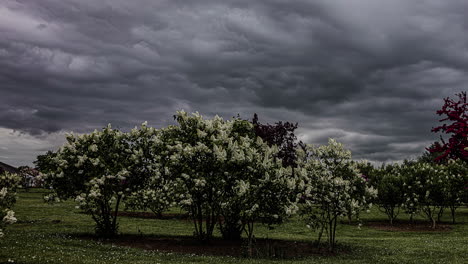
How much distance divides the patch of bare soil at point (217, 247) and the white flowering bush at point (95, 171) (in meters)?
2.02

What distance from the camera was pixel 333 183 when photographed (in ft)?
59.5

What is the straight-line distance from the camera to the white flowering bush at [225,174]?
652 inches

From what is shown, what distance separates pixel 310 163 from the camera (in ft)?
61.8

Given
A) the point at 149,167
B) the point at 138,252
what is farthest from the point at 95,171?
the point at 138,252

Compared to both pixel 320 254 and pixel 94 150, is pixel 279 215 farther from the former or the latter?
pixel 94 150

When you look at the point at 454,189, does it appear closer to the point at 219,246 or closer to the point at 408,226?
the point at 408,226

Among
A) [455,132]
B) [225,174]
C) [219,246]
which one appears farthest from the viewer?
[219,246]

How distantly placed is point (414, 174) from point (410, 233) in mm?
8155

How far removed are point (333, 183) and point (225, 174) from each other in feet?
17.6

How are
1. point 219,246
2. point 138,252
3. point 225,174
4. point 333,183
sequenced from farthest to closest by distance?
point 219,246
point 333,183
point 225,174
point 138,252

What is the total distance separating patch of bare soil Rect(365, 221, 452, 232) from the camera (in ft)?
115

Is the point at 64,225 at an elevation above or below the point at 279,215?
below

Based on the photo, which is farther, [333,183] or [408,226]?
[408,226]

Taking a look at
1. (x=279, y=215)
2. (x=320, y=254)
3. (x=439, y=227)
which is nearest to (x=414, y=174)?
(x=439, y=227)
